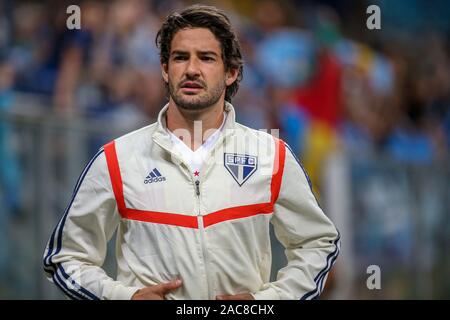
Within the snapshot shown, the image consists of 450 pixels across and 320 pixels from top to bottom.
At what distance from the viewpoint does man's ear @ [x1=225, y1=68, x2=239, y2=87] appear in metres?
4.77

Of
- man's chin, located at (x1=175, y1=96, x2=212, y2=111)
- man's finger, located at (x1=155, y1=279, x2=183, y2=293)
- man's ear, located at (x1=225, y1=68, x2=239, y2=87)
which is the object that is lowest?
man's finger, located at (x1=155, y1=279, x2=183, y2=293)

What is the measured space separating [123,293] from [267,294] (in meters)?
0.57

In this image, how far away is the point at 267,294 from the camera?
14.9ft

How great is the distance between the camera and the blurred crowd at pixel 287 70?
9.12 meters

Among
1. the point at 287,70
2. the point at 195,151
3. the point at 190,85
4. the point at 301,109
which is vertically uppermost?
the point at 287,70

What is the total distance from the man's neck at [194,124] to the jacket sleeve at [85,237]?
323 millimetres

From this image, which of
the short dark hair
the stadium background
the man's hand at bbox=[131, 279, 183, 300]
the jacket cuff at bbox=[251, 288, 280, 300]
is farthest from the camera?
the stadium background

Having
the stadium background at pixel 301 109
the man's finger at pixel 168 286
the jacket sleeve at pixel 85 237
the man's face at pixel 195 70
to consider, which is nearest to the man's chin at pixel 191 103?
the man's face at pixel 195 70

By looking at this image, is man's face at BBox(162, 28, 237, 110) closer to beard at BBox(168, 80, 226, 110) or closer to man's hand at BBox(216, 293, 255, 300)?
beard at BBox(168, 80, 226, 110)

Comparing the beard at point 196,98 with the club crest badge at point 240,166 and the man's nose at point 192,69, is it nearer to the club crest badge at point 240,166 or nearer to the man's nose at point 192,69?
the man's nose at point 192,69

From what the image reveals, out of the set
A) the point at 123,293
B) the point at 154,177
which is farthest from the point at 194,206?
the point at 123,293

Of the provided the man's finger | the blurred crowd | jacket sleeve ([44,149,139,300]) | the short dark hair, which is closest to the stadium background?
the blurred crowd

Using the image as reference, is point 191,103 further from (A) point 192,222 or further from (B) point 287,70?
(B) point 287,70

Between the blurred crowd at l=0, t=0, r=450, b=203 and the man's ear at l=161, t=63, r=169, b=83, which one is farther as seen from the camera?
the blurred crowd at l=0, t=0, r=450, b=203
